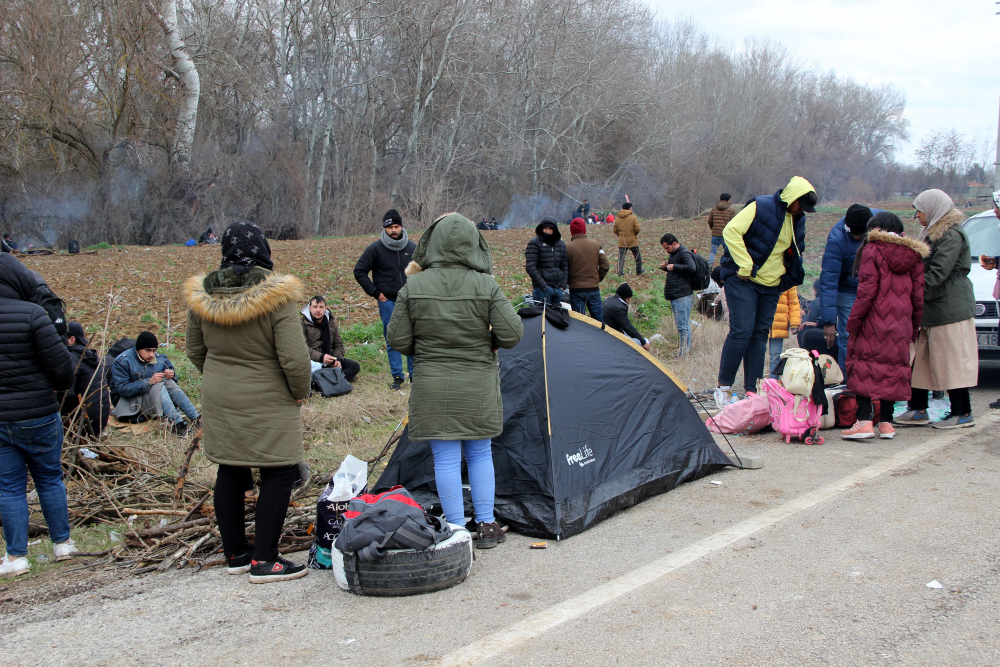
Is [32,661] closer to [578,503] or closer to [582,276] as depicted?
[578,503]

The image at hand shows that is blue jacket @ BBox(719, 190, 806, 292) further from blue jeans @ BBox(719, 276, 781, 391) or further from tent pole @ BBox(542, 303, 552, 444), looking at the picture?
tent pole @ BBox(542, 303, 552, 444)

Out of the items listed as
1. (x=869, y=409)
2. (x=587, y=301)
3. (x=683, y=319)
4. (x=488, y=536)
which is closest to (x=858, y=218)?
(x=869, y=409)

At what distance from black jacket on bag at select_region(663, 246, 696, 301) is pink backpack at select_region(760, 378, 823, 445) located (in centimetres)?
451

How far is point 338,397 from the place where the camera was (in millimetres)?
9219

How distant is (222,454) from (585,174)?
45284mm

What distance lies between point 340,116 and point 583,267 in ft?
101

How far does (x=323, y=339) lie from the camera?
9664 millimetres

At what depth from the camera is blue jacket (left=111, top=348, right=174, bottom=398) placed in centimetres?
782

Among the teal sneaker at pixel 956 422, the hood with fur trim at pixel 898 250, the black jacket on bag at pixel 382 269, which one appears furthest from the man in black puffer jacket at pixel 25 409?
the teal sneaker at pixel 956 422

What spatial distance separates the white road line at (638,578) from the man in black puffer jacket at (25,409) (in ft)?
9.76

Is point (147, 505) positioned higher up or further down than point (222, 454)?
further down

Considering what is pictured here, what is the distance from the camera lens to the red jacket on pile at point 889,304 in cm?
642

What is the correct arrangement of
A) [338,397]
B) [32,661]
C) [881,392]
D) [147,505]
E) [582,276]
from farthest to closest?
1. [582,276]
2. [338,397]
3. [881,392]
4. [147,505]
5. [32,661]

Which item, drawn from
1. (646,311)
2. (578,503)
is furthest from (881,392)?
(646,311)
